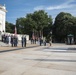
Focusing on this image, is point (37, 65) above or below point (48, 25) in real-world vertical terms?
below

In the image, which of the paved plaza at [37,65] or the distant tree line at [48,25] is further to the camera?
the distant tree line at [48,25]

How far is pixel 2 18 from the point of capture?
243ft

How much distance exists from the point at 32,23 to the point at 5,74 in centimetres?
9195

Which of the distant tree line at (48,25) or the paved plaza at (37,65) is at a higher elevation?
the distant tree line at (48,25)

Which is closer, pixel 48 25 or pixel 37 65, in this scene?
pixel 37 65

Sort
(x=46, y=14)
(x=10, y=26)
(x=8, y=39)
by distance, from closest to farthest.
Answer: (x=8, y=39)
(x=46, y=14)
(x=10, y=26)

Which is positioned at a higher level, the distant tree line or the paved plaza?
the distant tree line

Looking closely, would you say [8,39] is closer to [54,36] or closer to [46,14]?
[54,36]

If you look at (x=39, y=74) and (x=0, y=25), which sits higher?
(x=0, y=25)

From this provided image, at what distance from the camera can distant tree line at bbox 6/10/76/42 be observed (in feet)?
306

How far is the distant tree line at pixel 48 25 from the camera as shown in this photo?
93250 millimetres

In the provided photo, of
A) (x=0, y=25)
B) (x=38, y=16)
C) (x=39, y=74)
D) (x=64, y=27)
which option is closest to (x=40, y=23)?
(x=38, y=16)

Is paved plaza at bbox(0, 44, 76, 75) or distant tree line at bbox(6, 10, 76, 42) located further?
distant tree line at bbox(6, 10, 76, 42)

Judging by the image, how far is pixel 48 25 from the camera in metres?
107
